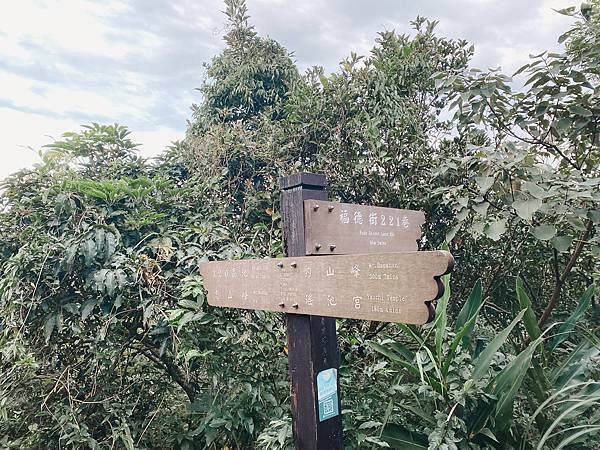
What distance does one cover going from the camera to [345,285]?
1160 mm

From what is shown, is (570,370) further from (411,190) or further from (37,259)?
(37,259)

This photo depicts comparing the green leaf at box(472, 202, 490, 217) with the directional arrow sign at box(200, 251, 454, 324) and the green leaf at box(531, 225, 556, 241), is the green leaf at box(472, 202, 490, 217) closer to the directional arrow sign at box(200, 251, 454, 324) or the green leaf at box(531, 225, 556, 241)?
the green leaf at box(531, 225, 556, 241)

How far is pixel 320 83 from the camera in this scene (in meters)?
2.96

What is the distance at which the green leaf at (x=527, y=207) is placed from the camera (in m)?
1.47

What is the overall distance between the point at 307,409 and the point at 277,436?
0.88 ft

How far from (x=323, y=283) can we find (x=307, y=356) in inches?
10.6

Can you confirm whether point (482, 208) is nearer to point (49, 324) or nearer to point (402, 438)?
point (402, 438)

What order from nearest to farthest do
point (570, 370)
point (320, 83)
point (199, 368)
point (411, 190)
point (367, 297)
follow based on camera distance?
point (367, 297) < point (570, 370) < point (199, 368) < point (411, 190) < point (320, 83)

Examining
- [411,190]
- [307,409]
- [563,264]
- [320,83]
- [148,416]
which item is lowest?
[148,416]

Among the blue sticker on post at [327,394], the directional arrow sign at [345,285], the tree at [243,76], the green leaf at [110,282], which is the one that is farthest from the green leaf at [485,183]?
the tree at [243,76]

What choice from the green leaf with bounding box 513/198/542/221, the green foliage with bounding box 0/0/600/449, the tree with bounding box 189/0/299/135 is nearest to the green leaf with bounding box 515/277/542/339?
the green foliage with bounding box 0/0/600/449

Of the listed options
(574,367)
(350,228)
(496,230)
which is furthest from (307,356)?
(574,367)

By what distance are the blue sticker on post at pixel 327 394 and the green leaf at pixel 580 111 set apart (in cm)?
153

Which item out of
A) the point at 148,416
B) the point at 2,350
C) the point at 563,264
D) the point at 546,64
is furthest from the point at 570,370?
the point at 2,350
